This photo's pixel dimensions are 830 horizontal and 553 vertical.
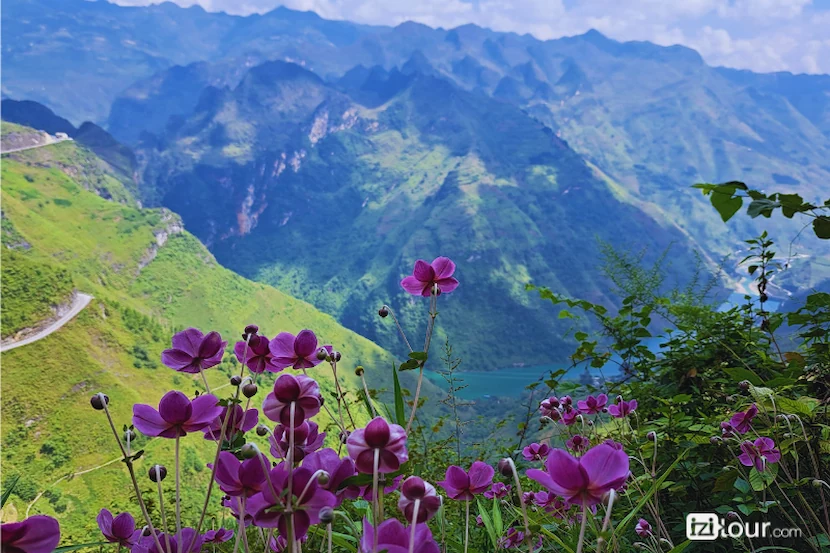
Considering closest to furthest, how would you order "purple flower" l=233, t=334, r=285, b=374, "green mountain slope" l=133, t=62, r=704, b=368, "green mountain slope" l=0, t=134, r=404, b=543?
"purple flower" l=233, t=334, r=285, b=374
"green mountain slope" l=0, t=134, r=404, b=543
"green mountain slope" l=133, t=62, r=704, b=368

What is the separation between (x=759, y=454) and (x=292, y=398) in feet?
3.30

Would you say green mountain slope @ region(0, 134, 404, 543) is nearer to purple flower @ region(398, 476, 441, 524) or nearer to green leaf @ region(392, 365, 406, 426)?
green leaf @ region(392, 365, 406, 426)

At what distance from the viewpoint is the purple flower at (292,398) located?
0.61m

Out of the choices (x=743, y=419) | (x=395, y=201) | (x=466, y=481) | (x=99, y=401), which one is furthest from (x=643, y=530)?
(x=395, y=201)

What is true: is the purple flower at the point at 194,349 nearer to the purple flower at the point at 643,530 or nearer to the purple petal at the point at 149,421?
the purple petal at the point at 149,421

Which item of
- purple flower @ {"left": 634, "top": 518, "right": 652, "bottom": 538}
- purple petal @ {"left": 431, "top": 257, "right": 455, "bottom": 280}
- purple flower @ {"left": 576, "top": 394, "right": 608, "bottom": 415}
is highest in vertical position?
purple petal @ {"left": 431, "top": 257, "right": 455, "bottom": 280}

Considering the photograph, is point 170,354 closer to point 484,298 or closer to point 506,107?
point 484,298

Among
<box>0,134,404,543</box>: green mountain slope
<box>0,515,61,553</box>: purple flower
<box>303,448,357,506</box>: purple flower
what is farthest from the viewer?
<box>0,134,404,543</box>: green mountain slope

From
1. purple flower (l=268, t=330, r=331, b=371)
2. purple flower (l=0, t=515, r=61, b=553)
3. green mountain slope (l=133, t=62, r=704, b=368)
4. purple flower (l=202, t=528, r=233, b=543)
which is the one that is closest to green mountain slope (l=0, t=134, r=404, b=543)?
purple flower (l=202, t=528, r=233, b=543)

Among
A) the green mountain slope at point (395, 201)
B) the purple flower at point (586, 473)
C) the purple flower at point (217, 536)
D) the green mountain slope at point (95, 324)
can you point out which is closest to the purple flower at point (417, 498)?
the purple flower at point (586, 473)

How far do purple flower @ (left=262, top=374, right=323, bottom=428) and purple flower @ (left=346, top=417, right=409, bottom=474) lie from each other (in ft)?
0.27

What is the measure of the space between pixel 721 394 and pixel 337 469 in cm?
144

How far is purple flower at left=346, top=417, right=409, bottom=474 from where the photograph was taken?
557mm

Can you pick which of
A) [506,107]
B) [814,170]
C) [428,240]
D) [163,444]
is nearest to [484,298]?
[428,240]
